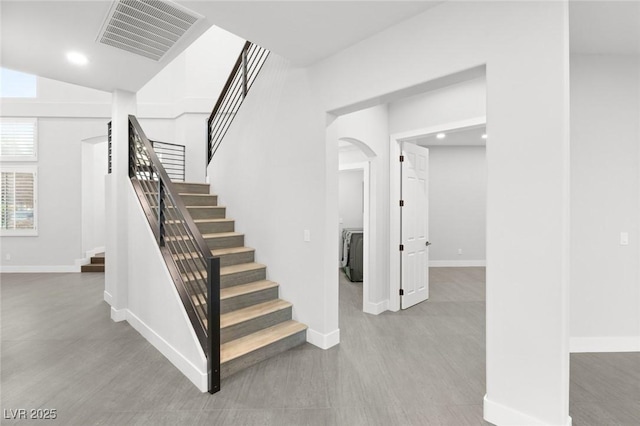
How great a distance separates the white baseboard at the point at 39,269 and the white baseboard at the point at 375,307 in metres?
6.23

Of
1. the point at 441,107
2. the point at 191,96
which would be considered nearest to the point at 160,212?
the point at 441,107

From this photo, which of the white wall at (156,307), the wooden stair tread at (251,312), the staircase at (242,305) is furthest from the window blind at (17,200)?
the wooden stair tread at (251,312)

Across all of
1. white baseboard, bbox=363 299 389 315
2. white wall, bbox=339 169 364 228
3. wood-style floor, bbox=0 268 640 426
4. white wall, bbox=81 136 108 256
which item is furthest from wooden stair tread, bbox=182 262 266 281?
white wall, bbox=81 136 108 256

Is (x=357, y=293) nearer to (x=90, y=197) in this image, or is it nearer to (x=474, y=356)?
(x=474, y=356)

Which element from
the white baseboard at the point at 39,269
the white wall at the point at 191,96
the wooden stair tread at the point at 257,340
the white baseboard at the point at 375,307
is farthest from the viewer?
the white wall at the point at 191,96

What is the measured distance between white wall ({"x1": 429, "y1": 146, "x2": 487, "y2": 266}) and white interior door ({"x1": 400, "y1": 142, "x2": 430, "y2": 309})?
3076mm

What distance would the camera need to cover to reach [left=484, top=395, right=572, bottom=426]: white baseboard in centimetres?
191

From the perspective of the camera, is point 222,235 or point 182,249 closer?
point 182,249

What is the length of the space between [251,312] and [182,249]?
0.94 m

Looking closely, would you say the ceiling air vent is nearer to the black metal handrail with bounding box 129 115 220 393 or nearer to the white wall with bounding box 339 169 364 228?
the black metal handrail with bounding box 129 115 220 393

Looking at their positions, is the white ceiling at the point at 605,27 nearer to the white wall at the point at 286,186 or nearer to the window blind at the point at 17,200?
the white wall at the point at 286,186

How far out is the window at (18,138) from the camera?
260 inches

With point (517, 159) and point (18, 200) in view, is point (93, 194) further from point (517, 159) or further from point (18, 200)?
point (517, 159)

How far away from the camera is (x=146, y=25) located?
8.74ft
